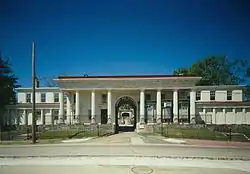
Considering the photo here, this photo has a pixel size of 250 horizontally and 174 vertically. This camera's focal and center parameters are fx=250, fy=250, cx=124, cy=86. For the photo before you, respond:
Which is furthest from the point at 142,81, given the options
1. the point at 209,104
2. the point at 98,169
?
the point at 98,169

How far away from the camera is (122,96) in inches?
1687

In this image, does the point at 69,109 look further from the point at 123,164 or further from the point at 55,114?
the point at 123,164

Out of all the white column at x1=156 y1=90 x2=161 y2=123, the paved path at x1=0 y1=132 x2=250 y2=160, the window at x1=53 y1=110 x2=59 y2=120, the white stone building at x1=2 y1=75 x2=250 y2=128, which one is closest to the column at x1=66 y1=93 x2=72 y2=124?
the white stone building at x1=2 y1=75 x2=250 y2=128

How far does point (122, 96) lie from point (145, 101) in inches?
162

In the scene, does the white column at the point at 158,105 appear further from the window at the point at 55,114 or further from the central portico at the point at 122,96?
the window at the point at 55,114

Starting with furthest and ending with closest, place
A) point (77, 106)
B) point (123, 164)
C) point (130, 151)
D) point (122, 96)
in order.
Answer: point (122, 96) < point (77, 106) < point (130, 151) < point (123, 164)

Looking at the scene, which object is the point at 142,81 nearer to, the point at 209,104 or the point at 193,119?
the point at 193,119

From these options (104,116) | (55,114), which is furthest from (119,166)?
(55,114)

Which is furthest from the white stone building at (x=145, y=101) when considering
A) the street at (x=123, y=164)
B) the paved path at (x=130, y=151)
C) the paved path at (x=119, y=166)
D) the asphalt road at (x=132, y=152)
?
the paved path at (x=119, y=166)

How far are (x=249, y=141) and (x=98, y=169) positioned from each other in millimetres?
16499

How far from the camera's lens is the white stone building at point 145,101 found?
129 feet

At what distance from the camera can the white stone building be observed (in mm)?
39219

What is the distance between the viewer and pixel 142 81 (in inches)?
1550

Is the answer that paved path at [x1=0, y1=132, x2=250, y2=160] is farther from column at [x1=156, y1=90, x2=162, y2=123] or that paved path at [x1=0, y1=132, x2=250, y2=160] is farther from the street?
column at [x1=156, y1=90, x2=162, y2=123]
